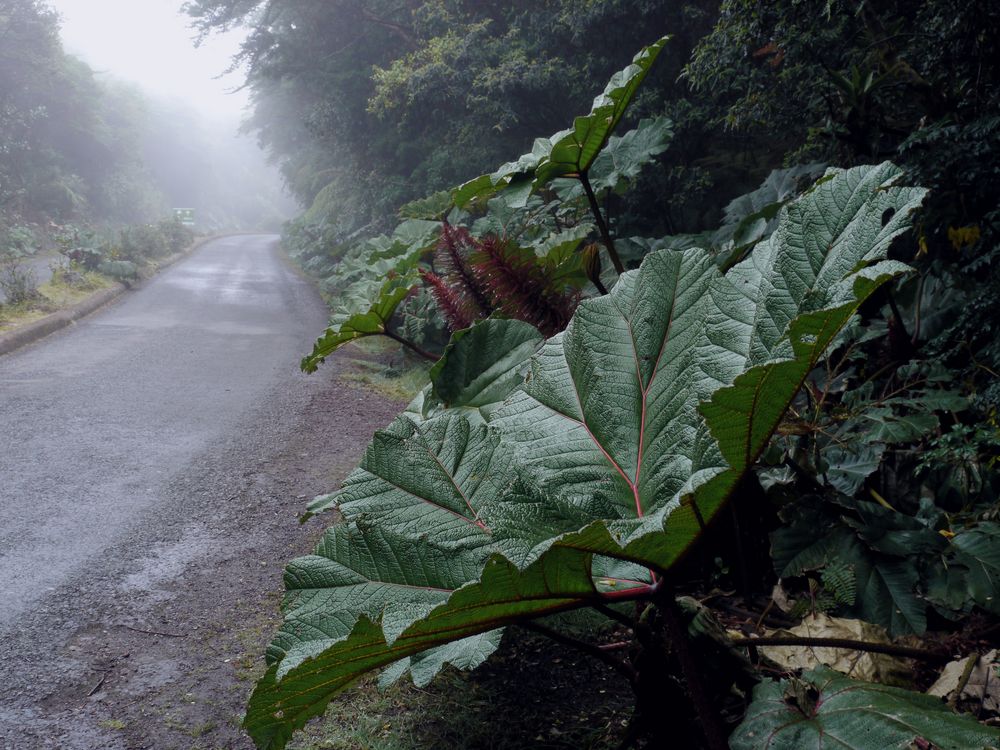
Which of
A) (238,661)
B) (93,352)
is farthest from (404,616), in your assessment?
(93,352)

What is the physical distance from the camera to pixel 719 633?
101 centimetres

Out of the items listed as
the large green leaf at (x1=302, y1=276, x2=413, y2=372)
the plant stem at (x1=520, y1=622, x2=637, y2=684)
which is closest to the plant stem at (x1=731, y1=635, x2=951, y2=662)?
the plant stem at (x1=520, y1=622, x2=637, y2=684)

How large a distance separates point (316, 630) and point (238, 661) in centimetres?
114

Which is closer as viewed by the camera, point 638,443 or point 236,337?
point 638,443

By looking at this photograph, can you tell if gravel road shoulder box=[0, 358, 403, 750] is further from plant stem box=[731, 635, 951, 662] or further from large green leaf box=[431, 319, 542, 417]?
plant stem box=[731, 635, 951, 662]

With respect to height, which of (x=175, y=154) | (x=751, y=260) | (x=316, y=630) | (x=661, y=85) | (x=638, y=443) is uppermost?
(x=175, y=154)

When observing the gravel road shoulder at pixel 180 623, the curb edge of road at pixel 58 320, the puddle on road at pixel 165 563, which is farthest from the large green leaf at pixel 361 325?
the curb edge of road at pixel 58 320

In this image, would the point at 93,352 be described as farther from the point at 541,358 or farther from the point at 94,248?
the point at 94,248

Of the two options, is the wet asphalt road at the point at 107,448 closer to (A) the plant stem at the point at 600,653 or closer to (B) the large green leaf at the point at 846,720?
(A) the plant stem at the point at 600,653

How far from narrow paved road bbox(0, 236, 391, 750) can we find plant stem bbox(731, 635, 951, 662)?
1075mm

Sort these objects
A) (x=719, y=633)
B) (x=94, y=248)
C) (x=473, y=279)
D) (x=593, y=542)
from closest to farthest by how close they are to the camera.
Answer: (x=593, y=542), (x=719, y=633), (x=473, y=279), (x=94, y=248)

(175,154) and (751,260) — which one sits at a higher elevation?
(175,154)

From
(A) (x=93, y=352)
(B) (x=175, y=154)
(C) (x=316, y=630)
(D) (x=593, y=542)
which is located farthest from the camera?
(B) (x=175, y=154)

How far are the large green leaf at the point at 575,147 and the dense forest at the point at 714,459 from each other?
0.04ft
